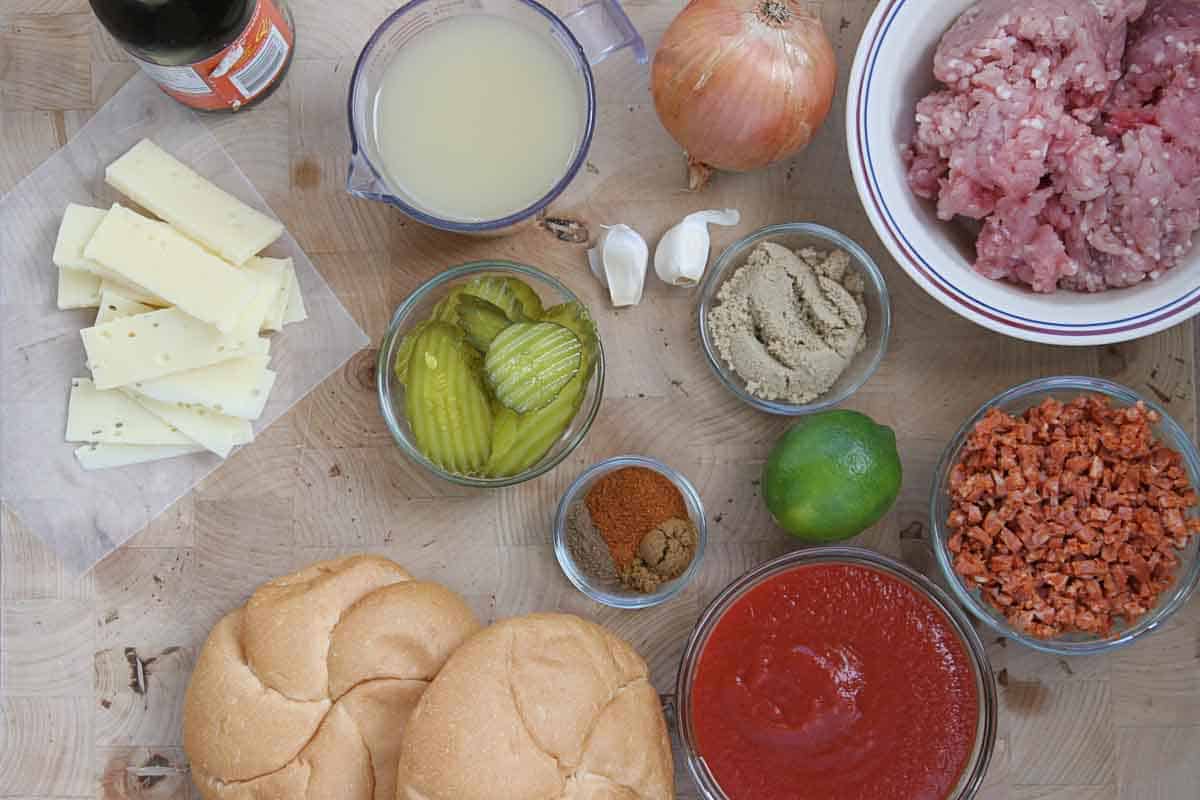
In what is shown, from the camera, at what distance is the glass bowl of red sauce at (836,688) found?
5.28 feet

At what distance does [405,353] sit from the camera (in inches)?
68.8

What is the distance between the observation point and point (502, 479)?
1.73 meters

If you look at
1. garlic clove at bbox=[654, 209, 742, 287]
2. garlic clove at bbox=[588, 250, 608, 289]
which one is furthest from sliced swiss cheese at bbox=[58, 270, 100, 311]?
garlic clove at bbox=[654, 209, 742, 287]

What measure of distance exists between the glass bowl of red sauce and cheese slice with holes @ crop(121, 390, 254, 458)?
33.1 inches

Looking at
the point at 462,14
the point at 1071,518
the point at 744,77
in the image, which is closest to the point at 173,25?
the point at 462,14

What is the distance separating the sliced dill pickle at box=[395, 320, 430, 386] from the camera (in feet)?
5.70

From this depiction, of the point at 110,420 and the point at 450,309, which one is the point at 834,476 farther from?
the point at 110,420

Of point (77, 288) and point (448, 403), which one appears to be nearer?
point (448, 403)

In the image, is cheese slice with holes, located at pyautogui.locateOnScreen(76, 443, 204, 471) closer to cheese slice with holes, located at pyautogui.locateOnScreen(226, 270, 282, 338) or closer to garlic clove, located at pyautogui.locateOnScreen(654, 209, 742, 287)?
cheese slice with holes, located at pyautogui.locateOnScreen(226, 270, 282, 338)

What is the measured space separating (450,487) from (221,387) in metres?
0.42

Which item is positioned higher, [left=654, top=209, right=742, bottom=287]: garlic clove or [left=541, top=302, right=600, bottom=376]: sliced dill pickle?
[left=654, top=209, right=742, bottom=287]: garlic clove

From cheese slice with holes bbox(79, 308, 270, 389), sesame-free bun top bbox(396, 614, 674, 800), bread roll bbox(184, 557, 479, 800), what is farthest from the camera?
cheese slice with holes bbox(79, 308, 270, 389)

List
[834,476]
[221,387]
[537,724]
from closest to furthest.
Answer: [537,724]
[834,476]
[221,387]

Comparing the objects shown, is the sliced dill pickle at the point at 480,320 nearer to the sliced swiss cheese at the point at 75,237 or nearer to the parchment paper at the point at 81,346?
the parchment paper at the point at 81,346
